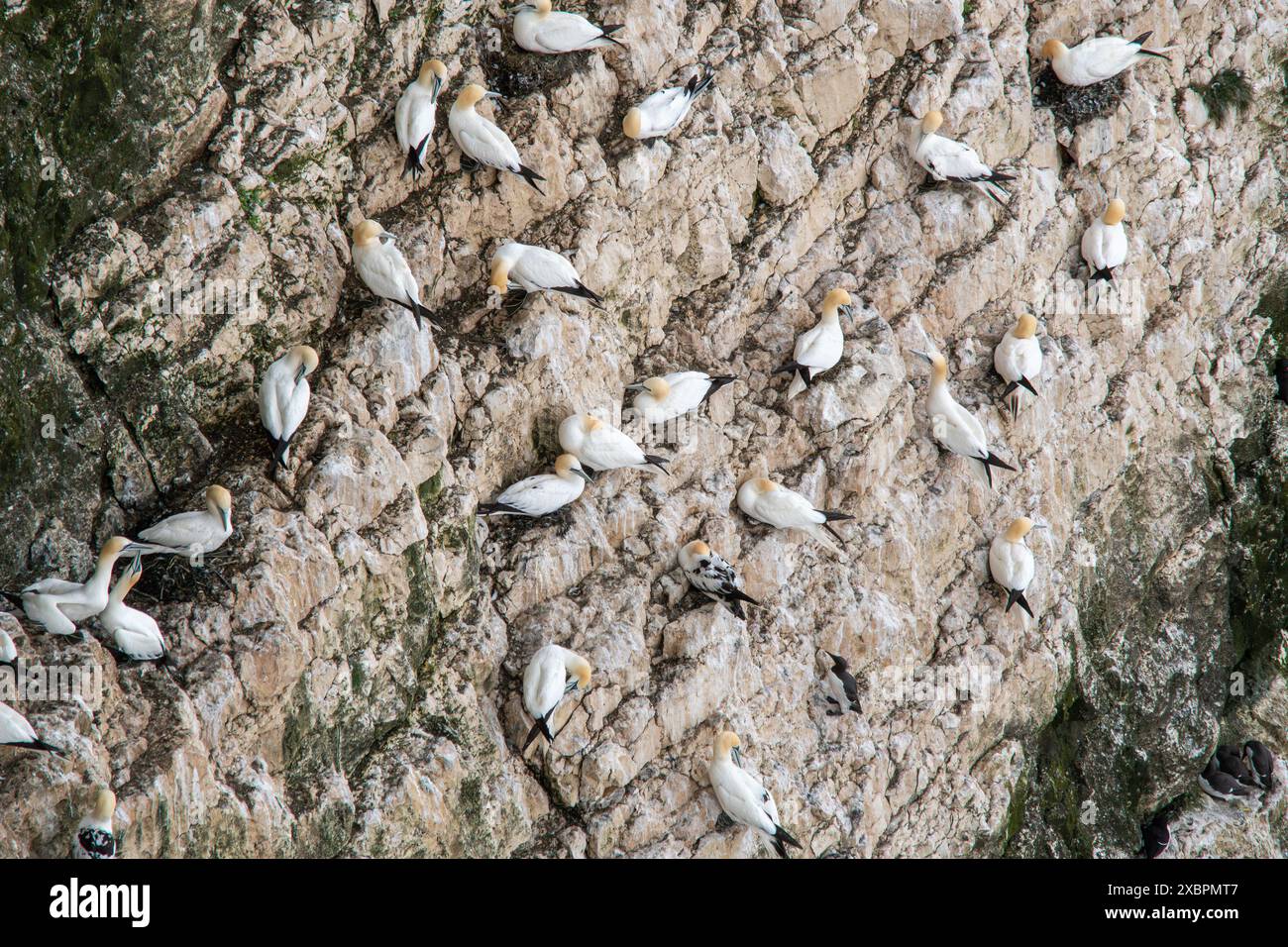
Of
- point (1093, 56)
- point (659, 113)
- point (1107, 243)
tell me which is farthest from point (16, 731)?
point (1093, 56)

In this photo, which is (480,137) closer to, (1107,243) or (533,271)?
(533,271)

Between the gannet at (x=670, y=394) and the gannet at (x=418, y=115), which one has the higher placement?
the gannet at (x=418, y=115)

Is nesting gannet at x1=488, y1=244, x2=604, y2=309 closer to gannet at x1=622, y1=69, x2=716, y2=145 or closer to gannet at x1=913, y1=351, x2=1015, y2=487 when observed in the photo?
gannet at x1=622, y1=69, x2=716, y2=145

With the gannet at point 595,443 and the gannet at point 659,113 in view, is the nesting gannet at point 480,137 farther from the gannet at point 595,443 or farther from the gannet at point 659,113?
the gannet at point 595,443

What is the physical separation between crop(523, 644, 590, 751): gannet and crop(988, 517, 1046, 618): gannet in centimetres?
484

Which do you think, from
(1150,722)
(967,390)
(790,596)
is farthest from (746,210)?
(1150,722)

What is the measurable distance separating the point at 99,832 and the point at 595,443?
476 centimetres

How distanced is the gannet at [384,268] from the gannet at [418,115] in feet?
2.54

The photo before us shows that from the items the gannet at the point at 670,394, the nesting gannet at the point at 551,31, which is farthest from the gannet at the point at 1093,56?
the gannet at the point at 670,394

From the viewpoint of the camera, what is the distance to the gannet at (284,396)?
30.2 ft

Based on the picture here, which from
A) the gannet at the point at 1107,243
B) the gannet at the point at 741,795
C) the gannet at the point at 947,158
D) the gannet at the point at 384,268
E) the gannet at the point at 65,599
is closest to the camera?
the gannet at the point at 65,599

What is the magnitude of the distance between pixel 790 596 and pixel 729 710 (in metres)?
1.32

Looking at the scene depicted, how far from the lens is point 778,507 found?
11406 mm

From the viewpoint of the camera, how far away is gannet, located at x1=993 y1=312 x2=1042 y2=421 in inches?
511
